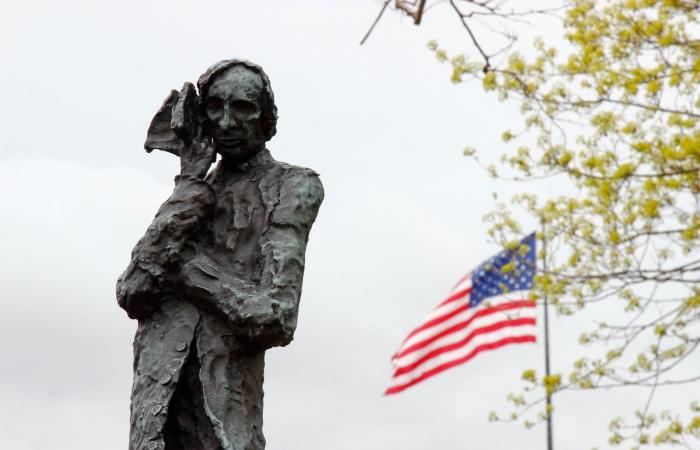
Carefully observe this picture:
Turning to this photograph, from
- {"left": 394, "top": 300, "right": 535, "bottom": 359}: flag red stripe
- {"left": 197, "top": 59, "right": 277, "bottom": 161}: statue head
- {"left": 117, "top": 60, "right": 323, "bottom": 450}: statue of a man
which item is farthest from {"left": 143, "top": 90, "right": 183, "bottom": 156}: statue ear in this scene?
{"left": 394, "top": 300, "right": 535, "bottom": 359}: flag red stripe

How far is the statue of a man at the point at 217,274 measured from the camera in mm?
5586

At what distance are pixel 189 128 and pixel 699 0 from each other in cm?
804

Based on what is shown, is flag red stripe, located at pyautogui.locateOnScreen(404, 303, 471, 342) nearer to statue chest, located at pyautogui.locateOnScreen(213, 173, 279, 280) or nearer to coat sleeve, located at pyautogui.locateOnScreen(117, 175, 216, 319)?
statue chest, located at pyautogui.locateOnScreen(213, 173, 279, 280)

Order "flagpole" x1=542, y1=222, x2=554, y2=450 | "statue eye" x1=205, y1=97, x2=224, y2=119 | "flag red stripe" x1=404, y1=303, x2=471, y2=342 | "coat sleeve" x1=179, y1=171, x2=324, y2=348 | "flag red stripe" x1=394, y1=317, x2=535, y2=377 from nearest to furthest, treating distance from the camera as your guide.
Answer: "coat sleeve" x1=179, y1=171, x2=324, y2=348
"statue eye" x1=205, y1=97, x2=224, y2=119
"flagpole" x1=542, y1=222, x2=554, y2=450
"flag red stripe" x1=394, y1=317, x2=535, y2=377
"flag red stripe" x1=404, y1=303, x2=471, y2=342

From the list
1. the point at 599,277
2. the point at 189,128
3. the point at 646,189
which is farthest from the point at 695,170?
the point at 189,128

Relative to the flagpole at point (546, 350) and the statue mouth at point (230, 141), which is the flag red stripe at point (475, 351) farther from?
the statue mouth at point (230, 141)

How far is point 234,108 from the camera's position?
5.96 m

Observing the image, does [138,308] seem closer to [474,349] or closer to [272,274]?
[272,274]

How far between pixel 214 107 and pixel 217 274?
80 centimetres

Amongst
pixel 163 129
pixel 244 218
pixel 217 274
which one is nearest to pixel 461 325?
pixel 163 129

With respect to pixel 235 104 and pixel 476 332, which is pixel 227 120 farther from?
pixel 476 332

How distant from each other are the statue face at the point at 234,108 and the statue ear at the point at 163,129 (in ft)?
0.78

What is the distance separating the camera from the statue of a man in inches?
220

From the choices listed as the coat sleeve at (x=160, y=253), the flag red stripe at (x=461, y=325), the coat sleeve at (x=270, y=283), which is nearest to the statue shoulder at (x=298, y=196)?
the coat sleeve at (x=270, y=283)
